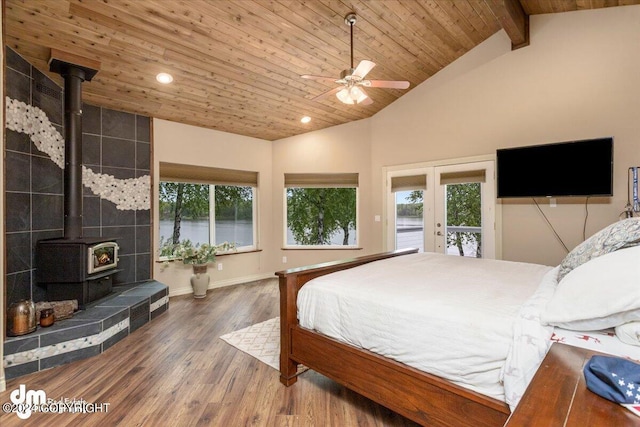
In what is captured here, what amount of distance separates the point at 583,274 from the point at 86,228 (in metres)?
4.75

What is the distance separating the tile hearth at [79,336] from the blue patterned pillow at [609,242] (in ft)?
11.9

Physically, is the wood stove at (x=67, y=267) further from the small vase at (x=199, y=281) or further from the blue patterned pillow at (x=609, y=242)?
the blue patterned pillow at (x=609, y=242)

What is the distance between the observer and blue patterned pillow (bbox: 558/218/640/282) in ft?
5.10

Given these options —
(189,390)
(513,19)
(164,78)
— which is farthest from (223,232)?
(513,19)

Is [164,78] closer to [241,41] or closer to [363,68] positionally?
[241,41]

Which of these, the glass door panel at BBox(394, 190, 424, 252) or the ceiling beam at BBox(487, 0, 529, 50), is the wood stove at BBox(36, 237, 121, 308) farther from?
the ceiling beam at BBox(487, 0, 529, 50)

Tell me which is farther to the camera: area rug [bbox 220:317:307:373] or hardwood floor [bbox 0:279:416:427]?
area rug [bbox 220:317:307:373]

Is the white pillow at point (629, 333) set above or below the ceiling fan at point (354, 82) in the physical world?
below

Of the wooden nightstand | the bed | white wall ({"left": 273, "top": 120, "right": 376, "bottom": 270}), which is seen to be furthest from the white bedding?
white wall ({"left": 273, "top": 120, "right": 376, "bottom": 270})

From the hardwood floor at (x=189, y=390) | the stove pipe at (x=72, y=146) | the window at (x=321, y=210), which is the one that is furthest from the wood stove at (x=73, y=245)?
the window at (x=321, y=210)

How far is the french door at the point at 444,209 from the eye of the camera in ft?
13.9

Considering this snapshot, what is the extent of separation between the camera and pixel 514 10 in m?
3.45

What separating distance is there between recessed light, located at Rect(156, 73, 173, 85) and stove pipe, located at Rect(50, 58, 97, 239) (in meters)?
0.60

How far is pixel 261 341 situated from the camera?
3090 mm
